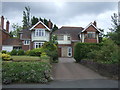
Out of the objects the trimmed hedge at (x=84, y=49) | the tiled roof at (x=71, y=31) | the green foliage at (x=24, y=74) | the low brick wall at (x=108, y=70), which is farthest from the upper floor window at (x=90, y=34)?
the green foliage at (x=24, y=74)

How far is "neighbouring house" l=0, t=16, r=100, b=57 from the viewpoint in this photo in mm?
29984

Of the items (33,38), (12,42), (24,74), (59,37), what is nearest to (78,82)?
(24,74)

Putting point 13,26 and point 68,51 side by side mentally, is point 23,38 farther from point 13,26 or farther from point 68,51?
point 13,26

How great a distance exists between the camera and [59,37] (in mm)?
33500

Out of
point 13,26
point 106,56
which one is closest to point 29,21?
point 13,26

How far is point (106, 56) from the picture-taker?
44.5ft

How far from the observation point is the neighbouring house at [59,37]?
30.0m

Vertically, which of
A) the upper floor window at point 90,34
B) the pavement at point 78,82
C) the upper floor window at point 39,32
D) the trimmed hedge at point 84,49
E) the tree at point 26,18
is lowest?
the pavement at point 78,82

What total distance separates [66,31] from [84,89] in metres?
28.8

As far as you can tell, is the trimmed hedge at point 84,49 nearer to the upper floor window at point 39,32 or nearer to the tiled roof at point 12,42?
the upper floor window at point 39,32

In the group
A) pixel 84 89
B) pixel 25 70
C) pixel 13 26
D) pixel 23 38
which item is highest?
pixel 13 26

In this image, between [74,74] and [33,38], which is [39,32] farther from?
[74,74]

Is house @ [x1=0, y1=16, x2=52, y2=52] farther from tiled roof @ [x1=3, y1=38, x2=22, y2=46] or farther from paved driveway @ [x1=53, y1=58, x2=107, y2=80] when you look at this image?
paved driveway @ [x1=53, y1=58, x2=107, y2=80]

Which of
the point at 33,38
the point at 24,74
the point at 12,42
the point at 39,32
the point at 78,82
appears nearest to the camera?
the point at 78,82
